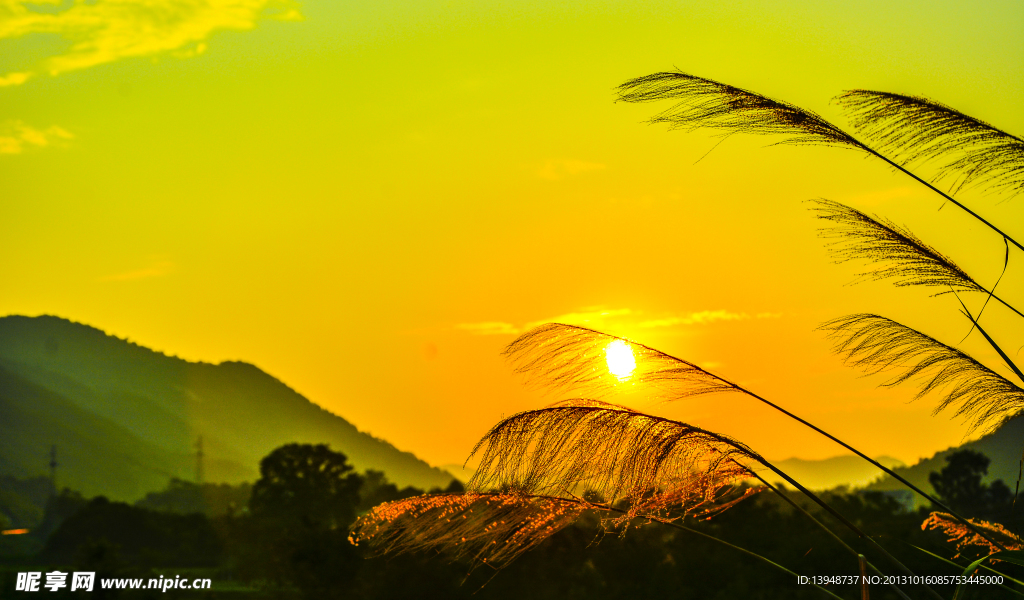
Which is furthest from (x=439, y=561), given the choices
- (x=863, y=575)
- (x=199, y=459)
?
(x=199, y=459)

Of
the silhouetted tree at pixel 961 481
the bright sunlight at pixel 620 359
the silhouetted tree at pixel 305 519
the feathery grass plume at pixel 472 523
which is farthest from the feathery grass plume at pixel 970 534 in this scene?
the silhouetted tree at pixel 961 481

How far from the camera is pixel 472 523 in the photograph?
8.78 ft

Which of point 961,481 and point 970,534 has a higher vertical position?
point 961,481

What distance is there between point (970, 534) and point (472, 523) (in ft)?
5.59

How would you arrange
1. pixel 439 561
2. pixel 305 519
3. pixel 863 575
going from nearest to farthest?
pixel 863 575 < pixel 439 561 < pixel 305 519

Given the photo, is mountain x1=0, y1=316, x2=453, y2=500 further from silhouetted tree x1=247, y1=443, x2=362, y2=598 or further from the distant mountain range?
silhouetted tree x1=247, y1=443, x2=362, y2=598

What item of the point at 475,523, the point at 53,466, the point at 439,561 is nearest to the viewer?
the point at 475,523

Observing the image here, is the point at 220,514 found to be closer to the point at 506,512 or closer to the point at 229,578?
the point at 229,578

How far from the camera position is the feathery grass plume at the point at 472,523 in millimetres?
2631

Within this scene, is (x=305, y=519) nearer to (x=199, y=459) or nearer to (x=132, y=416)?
(x=199, y=459)

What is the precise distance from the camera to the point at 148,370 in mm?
84438

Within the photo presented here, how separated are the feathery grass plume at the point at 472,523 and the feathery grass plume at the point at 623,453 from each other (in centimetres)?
23

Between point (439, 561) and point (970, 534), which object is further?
point (439, 561)

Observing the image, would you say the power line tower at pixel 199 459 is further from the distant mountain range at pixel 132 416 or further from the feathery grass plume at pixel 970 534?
the feathery grass plume at pixel 970 534
